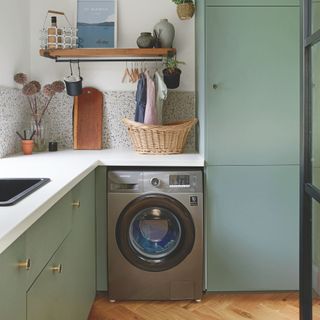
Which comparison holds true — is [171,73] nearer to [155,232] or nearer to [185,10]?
[185,10]

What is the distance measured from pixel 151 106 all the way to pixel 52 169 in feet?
3.02

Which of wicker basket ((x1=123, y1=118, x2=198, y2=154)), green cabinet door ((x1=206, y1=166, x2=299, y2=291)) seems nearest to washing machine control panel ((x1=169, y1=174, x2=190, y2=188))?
green cabinet door ((x1=206, y1=166, x2=299, y2=291))

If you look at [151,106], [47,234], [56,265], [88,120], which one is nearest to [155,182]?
[151,106]

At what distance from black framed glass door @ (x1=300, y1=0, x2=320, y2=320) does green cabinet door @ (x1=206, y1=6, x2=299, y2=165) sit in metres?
1.02

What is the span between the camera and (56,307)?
1695 mm

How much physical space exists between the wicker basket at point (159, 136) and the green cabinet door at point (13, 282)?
1569 mm

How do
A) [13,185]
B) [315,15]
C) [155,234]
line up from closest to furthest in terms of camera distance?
[315,15] < [13,185] < [155,234]

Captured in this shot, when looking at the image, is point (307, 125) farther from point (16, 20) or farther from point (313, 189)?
point (16, 20)

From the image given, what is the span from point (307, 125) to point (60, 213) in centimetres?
100

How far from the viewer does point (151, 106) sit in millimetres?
2893

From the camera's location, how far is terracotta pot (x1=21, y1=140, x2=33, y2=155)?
2955mm

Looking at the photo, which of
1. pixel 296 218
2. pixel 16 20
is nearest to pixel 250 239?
pixel 296 218

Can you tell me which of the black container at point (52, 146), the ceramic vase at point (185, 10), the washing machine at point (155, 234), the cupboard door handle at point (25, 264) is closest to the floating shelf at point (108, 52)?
the ceramic vase at point (185, 10)

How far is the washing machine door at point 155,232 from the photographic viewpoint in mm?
2639
